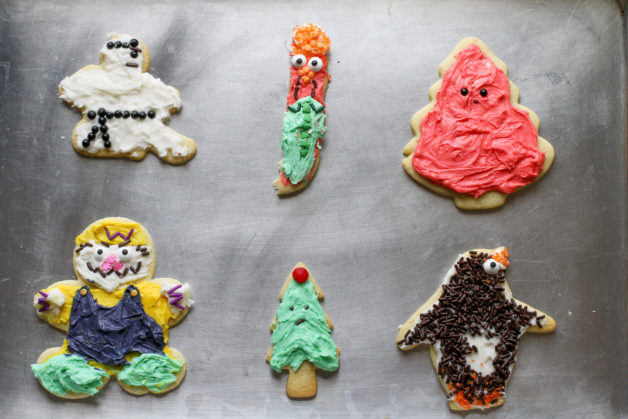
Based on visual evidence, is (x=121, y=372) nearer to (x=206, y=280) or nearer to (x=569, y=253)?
(x=206, y=280)

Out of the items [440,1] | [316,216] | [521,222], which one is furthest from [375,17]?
[521,222]

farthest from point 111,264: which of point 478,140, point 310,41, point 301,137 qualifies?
point 478,140

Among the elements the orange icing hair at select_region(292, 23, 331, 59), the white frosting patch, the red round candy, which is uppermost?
the orange icing hair at select_region(292, 23, 331, 59)

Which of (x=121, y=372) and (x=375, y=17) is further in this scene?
(x=375, y=17)

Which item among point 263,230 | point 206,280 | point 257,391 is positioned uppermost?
point 263,230

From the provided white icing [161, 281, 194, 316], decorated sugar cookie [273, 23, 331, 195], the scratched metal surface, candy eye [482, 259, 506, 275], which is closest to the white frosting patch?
the scratched metal surface

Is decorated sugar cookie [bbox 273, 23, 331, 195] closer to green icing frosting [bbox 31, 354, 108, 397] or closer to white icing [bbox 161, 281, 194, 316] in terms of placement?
white icing [bbox 161, 281, 194, 316]
